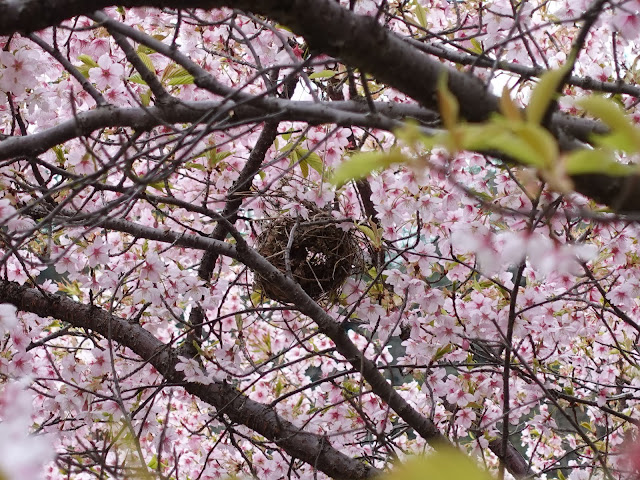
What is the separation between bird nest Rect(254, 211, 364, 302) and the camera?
207 cm

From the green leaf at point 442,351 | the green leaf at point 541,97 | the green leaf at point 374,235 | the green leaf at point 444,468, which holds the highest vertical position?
the green leaf at point 374,235

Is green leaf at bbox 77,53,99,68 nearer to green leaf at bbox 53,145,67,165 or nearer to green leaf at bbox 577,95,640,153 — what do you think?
green leaf at bbox 53,145,67,165

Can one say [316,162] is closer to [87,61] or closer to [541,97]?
[87,61]

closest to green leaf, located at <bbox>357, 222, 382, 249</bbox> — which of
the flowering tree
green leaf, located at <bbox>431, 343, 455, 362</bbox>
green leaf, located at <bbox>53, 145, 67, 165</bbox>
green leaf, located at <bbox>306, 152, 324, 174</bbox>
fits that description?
the flowering tree

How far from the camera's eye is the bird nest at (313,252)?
2.07 meters

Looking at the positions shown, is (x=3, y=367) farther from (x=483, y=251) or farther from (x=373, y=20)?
(x=483, y=251)

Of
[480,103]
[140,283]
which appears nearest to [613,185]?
[480,103]

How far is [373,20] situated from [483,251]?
1.42 ft

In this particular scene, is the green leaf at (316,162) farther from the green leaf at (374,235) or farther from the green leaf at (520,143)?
the green leaf at (520,143)

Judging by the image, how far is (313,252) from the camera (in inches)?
83.3

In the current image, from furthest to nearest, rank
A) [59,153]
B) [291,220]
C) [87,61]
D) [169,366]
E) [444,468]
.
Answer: [169,366]
[291,220]
[59,153]
[87,61]
[444,468]

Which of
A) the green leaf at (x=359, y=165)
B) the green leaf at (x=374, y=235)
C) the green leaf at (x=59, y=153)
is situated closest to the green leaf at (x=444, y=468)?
the green leaf at (x=359, y=165)

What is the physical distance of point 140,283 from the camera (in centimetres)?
216

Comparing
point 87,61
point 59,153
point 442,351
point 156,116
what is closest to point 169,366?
point 59,153
